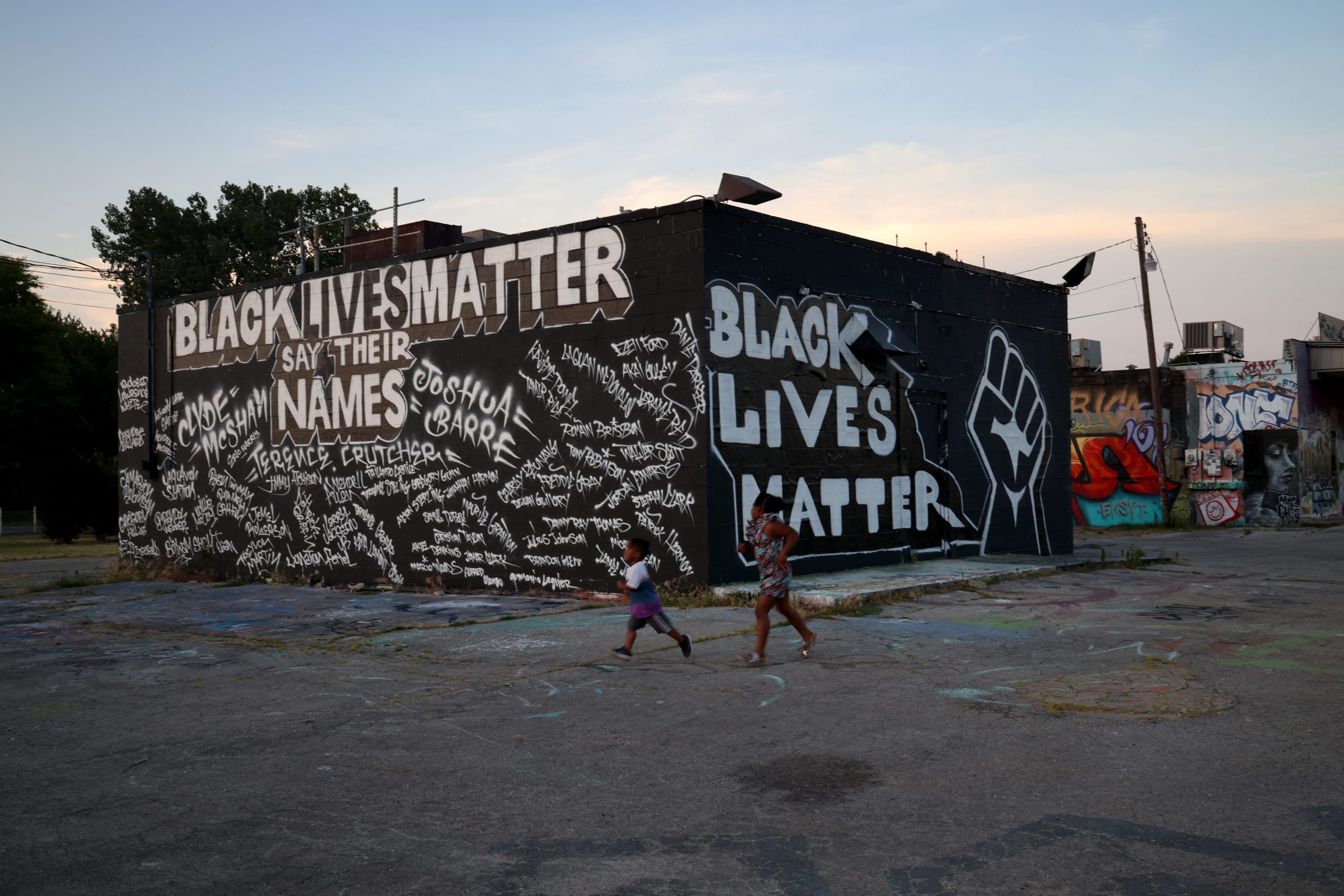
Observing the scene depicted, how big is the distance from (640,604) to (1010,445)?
481 inches

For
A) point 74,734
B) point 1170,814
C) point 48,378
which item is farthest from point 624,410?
point 48,378

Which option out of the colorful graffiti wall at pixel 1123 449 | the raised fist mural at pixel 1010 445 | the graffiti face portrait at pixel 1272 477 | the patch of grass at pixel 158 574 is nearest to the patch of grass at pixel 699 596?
the raised fist mural at pixel 1010 445

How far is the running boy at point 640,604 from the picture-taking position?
29.8ft

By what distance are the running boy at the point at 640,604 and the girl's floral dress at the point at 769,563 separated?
849mm

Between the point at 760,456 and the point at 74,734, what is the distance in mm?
8964

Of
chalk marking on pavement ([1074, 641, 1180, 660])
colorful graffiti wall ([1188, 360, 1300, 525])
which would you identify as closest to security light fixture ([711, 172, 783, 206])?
chalk marking on pavement ([1074, 641, 1180, 660])

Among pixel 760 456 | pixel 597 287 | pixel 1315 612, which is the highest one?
pixel 597 287

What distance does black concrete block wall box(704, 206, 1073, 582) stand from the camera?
1395 cm

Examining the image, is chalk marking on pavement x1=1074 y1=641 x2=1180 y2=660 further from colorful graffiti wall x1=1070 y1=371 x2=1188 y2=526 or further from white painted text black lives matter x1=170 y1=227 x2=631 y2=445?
colorful graffiti wall x1=1070 y1=371 x2=1188 y2=526

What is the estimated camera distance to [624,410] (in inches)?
561

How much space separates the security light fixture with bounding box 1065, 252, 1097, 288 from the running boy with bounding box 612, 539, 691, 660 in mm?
14365

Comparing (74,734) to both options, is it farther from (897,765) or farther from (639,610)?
(897,765)

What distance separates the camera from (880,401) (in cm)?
1639

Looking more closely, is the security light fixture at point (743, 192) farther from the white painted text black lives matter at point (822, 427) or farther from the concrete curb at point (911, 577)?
the concrete curb at point (911, 577)
